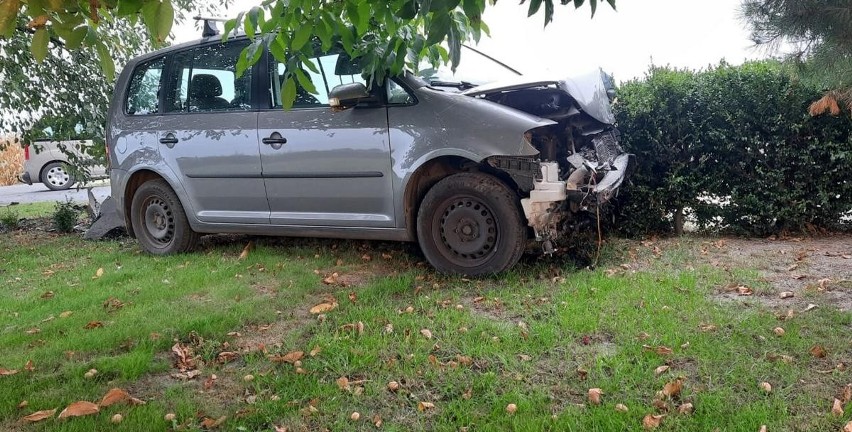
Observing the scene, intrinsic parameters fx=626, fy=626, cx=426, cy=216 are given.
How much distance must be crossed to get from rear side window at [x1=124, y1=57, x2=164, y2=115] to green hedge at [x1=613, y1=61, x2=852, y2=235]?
435cm

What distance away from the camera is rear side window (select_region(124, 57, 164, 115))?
5.93 meters

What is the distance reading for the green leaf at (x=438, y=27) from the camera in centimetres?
243

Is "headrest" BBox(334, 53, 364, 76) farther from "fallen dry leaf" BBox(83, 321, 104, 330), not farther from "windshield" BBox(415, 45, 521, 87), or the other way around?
"fallen dry leaf" BBox(83, 321, 104, 330)

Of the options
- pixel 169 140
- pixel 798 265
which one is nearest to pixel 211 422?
pixel 169 140

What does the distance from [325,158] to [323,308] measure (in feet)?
4.46

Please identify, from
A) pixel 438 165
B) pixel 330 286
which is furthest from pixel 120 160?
pixel 438 165

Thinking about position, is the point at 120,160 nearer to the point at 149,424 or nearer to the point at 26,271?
the point at 26,271

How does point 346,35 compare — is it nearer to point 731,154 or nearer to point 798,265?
point 798,265

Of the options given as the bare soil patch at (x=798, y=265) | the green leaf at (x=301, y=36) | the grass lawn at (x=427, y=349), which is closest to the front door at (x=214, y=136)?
the grass lawn at (x=427, y=349)

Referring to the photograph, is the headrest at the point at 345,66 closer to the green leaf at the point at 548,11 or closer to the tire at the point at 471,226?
the tire at the point at 471,226

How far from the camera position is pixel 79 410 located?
2766mm

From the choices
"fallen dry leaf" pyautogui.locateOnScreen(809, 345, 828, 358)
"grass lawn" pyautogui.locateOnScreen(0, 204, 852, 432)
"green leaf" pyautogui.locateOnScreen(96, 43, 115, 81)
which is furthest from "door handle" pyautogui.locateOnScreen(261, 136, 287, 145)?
"fallen dry leaf" pyautogui.locateOnScreen(809, 345, 828, 358)

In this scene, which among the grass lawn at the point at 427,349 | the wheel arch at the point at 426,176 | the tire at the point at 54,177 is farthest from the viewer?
the tire at the point at 54,177

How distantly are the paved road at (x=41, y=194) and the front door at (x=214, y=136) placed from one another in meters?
7.51
